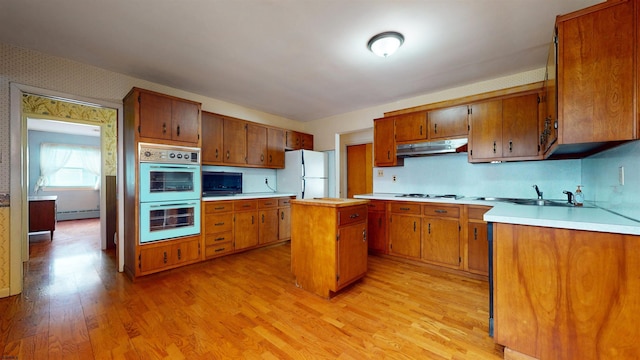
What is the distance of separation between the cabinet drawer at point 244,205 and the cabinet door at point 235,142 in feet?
2.41

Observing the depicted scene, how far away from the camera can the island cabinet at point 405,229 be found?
3168 millimetres

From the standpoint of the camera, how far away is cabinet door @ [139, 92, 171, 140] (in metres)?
2.75

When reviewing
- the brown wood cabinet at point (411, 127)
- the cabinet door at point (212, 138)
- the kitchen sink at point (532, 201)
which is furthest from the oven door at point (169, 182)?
the kitchen sink at point (532, 201)

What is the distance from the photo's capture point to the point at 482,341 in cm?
166

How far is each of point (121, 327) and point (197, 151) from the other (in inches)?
80.7

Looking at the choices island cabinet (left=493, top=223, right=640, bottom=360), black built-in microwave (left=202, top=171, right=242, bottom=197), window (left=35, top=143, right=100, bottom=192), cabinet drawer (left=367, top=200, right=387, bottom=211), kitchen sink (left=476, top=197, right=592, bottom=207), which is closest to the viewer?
island cabinet (left=493, top=223, right=640, bottom=360)

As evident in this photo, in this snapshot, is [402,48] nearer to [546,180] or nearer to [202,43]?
[202,43]

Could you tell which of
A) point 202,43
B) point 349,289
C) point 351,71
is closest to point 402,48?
point 351,71

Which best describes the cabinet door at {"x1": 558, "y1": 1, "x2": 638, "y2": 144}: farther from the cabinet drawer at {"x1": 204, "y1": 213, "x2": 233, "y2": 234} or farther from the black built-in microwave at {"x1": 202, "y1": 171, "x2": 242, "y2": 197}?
the black built-in microwave at {"x1": 202, "y1": 171, "x2": 242, "y2": 197}

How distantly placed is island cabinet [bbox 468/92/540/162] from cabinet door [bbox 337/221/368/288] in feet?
6.05

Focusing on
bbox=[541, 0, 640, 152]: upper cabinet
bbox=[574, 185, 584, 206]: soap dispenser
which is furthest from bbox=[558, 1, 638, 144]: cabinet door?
bbox=[574, 185, 584, 206]: soap dispenser

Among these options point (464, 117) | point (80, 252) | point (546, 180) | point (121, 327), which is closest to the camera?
point (121, 327)

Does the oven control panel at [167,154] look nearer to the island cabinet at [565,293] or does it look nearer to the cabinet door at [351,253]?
the cabinet door at [351,253]

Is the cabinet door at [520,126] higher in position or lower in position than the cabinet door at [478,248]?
higher
